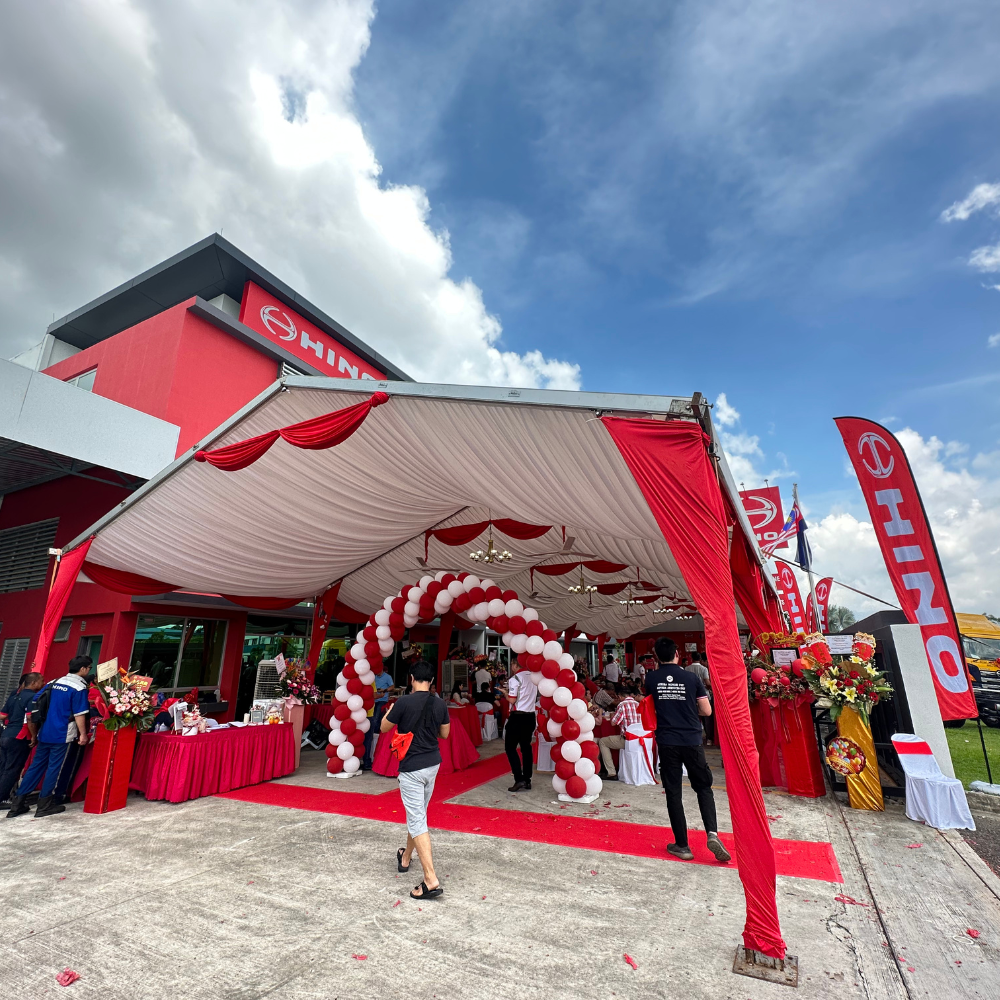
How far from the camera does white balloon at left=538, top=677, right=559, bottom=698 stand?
664cm

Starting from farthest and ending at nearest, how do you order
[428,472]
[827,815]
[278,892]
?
[428,472], [827,815], [278,892]

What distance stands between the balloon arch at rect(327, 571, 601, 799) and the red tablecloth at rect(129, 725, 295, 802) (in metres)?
0.97

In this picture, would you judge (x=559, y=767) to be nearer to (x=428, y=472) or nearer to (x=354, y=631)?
(x=428, y=472)

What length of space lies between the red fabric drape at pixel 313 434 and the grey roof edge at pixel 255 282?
7.53m

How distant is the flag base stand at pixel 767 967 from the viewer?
2639 millimetres

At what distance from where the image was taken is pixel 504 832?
509cm

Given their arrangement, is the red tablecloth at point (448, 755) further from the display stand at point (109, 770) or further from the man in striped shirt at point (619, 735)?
the display stand at point (109, 770)

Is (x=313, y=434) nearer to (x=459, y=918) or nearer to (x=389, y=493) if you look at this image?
(x=389, y=493)

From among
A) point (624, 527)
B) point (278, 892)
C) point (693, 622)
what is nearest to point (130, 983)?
point (278, 892)

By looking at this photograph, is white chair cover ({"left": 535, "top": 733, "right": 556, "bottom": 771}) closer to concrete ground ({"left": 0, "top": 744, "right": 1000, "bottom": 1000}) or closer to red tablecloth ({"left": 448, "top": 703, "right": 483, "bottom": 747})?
red tablecloth ({"left": 448, "top": 703, "right": 483, "bottom": 747})

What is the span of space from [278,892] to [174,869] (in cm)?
108


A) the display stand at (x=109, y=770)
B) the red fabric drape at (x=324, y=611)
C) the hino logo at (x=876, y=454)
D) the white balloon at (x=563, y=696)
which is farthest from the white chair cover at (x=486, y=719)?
the hino logo at (x=876, y=454)

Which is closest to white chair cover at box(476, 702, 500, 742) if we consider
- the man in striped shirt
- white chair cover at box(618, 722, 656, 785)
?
the man in striped shirt

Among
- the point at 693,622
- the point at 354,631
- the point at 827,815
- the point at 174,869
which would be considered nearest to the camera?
the point at 174,869
